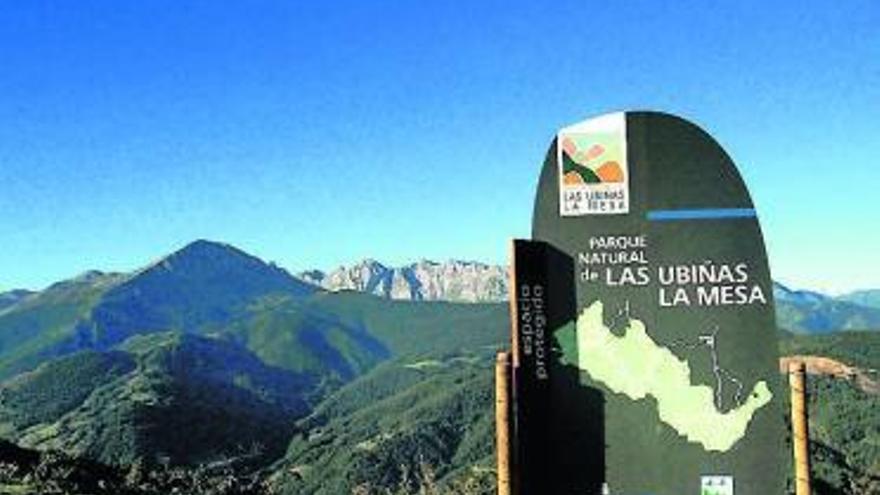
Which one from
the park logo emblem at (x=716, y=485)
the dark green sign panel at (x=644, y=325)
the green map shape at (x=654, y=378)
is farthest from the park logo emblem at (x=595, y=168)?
the park logo emblem at (x=716, y=485)

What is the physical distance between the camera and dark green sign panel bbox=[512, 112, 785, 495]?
14602 millimetres

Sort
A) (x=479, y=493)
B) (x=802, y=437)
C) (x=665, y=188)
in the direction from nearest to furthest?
1. (x=802, y=437)
2. (x=665, y=188)
3. (x=479, y=493)

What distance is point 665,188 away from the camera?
14969mm

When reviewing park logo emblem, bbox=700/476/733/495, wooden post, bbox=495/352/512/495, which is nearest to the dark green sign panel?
park logo emblem, bbox=700/476/733/495

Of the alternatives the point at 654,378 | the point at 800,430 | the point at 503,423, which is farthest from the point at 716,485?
the point at 503,423

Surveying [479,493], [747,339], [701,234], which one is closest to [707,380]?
[747,339]

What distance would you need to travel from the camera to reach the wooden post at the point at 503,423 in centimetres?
1418

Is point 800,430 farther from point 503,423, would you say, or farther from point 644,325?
point 503,423

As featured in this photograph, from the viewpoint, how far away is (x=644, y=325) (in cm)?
1495

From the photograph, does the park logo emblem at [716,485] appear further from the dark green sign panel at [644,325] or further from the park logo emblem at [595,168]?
the park logo emblem at [595,168]

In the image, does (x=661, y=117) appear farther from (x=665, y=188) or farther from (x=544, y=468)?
(x=544, y=468)

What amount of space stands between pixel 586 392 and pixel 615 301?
1237 millimetres

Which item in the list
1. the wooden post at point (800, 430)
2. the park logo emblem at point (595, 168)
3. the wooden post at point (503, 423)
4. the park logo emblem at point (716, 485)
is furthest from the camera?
the park logo emblem at point (595, 168)

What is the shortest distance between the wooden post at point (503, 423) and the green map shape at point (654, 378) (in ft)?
4.13
